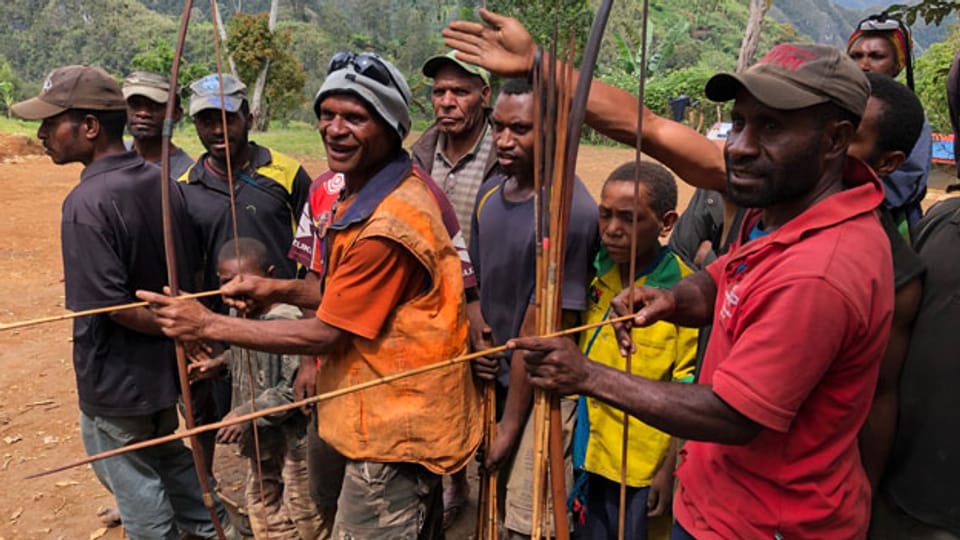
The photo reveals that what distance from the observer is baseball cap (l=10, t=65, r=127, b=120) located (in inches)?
98.6

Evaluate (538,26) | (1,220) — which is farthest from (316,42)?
(1,220)

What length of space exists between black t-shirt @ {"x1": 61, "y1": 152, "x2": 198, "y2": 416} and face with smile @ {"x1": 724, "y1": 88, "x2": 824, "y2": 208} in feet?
7.04

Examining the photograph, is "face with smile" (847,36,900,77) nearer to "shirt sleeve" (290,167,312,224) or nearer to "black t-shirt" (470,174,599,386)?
"black t-shirt" (470,174,599,386)

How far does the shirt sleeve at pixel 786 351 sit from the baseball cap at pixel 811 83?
0.35 meters

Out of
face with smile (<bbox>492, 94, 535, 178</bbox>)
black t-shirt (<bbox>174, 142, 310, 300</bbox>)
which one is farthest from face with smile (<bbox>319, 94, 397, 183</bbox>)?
black t-shirt (<bbox>174, 142, 310, 300</bbox>)

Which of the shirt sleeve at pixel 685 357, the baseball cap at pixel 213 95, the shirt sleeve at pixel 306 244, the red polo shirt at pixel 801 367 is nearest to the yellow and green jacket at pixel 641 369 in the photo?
the shirt sleeve at pixel 685 357

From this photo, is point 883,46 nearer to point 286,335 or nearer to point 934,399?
point 934,399

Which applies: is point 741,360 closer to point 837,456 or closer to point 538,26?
point 837,456

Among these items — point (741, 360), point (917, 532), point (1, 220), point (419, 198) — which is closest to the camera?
point (741, 360)

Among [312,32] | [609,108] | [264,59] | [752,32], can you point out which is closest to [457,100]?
[609,108]

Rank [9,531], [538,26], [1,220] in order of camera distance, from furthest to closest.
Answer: [538,26]
[1,220]
[9,531]

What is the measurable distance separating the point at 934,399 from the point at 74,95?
286cm

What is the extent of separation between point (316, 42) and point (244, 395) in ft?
165

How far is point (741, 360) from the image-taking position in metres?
1.28
